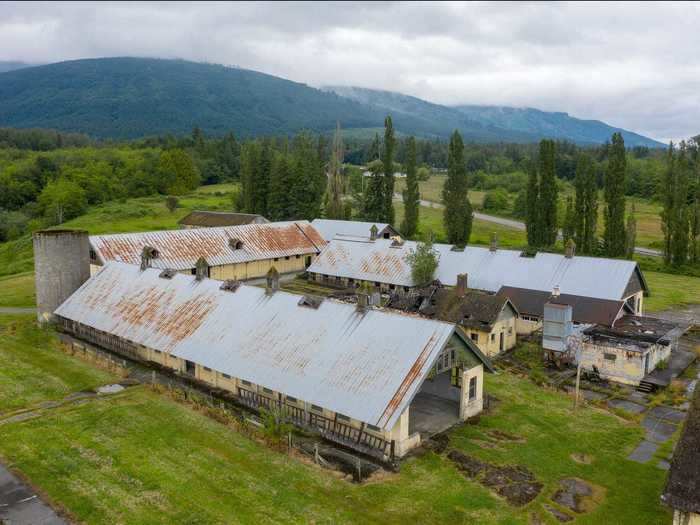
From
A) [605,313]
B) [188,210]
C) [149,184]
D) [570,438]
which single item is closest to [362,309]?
[570,438]

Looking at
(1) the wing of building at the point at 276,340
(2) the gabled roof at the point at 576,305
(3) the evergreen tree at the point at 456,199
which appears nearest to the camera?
(1) the wing of building at the point at 276,340

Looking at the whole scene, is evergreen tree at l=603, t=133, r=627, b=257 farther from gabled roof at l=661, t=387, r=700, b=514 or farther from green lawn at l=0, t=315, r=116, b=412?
green lawn at l=0, t=315, r=116, b=412

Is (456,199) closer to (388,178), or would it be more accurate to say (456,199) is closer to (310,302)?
(388,178)

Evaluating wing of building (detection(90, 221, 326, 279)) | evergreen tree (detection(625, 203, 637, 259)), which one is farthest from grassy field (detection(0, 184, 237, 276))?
evergreen tree (detection(625, 203, 637, 259))

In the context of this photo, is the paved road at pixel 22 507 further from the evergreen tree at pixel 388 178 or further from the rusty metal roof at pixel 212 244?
the evergreen tree at pixel 388 178

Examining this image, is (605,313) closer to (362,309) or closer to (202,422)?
(362,309)

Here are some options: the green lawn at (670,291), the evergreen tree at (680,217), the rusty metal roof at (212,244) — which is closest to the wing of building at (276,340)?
the rusty metal roof at (212,244)
